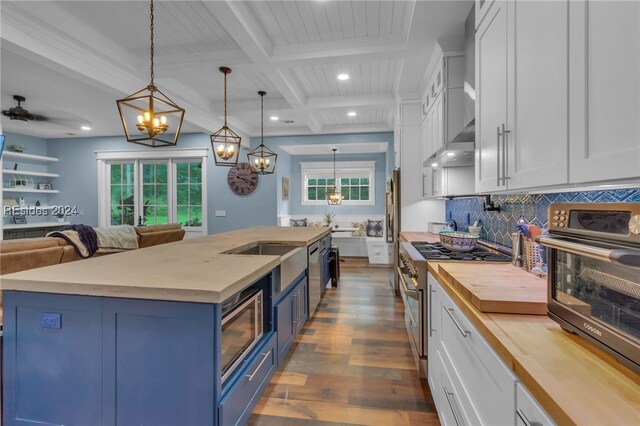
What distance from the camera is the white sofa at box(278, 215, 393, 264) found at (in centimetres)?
586

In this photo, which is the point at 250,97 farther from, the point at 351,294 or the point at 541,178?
the point at 541,178

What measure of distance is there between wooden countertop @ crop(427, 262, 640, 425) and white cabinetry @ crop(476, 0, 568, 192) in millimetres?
495

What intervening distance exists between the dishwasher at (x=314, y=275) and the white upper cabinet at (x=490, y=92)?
1.77 meters

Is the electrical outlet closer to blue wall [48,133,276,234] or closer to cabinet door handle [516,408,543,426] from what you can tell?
cabinet door handle [516,408,543,426]

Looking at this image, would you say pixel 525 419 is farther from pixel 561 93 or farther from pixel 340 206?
pixel 340 206

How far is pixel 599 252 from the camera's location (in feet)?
2.24

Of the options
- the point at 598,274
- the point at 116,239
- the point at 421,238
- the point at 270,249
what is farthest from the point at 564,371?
the point at 116,239

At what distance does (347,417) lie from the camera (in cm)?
170

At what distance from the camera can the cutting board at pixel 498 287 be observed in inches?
39.6

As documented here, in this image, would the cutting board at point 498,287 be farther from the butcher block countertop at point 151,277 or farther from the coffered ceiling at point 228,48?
the coffered ceiling at point 228,48

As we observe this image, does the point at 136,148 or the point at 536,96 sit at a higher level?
the point at 136,148

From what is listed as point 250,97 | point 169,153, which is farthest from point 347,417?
point 169,153

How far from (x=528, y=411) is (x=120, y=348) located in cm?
144

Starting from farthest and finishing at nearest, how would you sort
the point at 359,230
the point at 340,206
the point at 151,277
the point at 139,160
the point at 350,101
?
the point at 340,206 → the point at 359,230 → the point at 139,160 → the point at 350,101 → the point at 151,277
